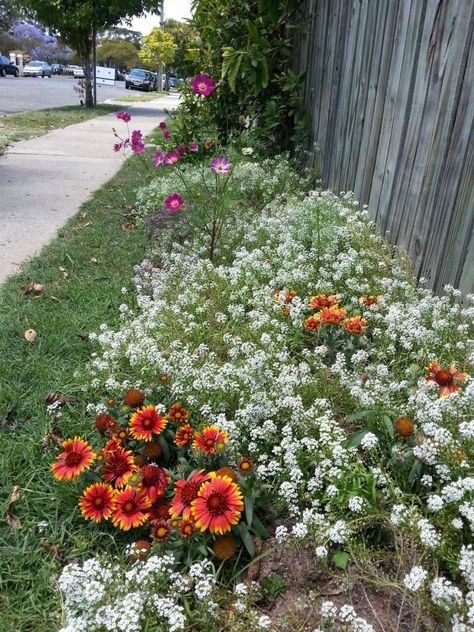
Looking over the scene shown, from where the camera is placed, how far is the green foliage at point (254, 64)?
238 inches

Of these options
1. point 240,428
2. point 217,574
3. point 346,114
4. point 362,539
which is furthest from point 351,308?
point 346,114

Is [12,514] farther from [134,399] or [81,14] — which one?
[81,14]

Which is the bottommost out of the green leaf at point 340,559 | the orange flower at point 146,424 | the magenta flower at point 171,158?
the green leaf at point 340,559

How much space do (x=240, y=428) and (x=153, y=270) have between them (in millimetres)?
1983

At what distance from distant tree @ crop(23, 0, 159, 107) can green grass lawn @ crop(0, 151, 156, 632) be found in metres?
15.3

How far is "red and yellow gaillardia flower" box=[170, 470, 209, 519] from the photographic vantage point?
1.76 meters

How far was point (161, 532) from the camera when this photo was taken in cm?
173

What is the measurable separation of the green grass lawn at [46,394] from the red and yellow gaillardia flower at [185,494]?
31cm

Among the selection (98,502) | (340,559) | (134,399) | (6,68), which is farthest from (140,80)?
(340,559)

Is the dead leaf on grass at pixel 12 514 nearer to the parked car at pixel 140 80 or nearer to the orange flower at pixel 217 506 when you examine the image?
the orange flower at pixel 217 506

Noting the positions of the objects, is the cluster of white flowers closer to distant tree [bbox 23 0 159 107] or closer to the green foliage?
the green foliage

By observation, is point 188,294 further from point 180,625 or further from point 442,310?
point 180,625

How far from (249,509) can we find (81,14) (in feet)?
62.2

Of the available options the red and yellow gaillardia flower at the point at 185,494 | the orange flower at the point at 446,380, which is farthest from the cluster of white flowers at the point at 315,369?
the red and yellow gaillardia flower at the point at 185,494
